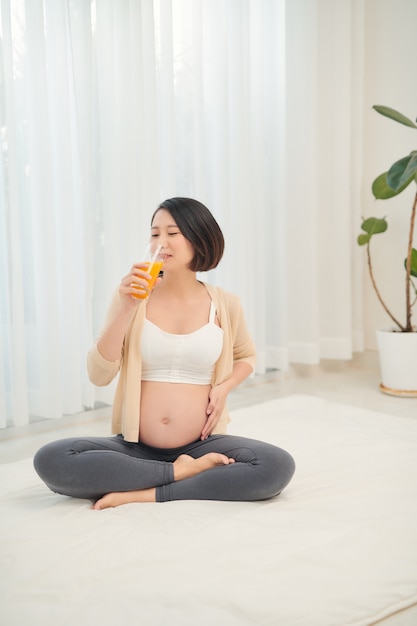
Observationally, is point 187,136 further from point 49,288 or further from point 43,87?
point 49,288

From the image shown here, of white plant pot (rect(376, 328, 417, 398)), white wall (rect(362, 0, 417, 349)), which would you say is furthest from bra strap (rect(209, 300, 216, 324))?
white wall (rect(362, 0, 417, 349))

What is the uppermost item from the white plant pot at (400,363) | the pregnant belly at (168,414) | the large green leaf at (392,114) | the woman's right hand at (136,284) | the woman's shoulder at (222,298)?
the large green leaf at (392,114)

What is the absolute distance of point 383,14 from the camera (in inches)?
141

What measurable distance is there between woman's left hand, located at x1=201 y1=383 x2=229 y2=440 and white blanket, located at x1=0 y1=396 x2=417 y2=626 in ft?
0.65

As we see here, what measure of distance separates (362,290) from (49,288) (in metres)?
1.94

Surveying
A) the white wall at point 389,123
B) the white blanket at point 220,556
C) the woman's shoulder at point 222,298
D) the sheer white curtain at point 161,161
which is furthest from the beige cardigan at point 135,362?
the white wall at point 389,123

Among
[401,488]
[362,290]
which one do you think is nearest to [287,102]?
[362,290]

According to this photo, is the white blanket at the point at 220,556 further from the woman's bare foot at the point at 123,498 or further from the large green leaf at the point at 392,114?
the large green leaf at the point at 392,114

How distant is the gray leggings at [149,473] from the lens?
1559mm

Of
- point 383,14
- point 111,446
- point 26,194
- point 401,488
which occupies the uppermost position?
point 383,14

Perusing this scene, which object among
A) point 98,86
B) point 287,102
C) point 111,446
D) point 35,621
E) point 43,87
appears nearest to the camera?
point 35,621

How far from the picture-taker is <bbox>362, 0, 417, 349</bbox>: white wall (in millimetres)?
3510

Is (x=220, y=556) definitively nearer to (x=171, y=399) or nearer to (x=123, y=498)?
(x=123, y=498)

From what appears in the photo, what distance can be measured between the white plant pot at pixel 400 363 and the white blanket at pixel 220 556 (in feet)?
4.08
